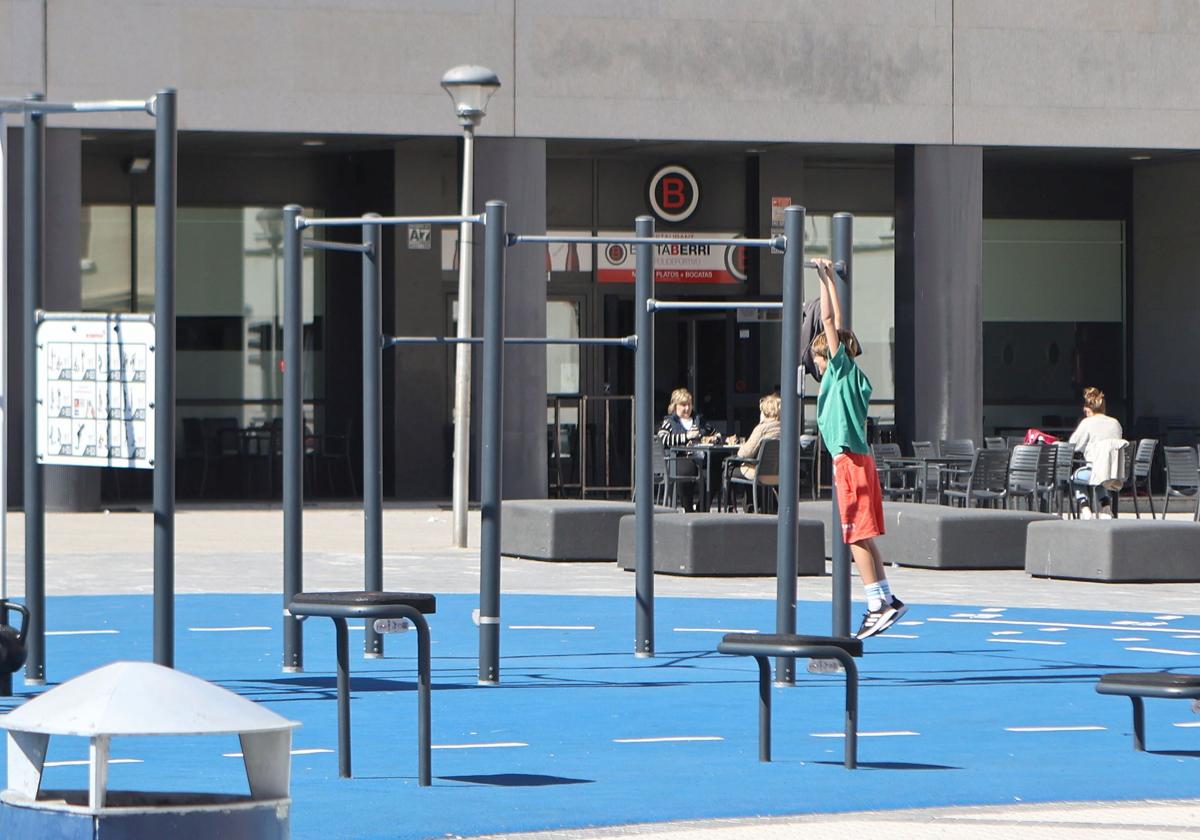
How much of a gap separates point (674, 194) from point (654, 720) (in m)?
22.4

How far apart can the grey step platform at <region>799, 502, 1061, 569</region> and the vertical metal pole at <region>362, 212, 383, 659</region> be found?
7011 mm

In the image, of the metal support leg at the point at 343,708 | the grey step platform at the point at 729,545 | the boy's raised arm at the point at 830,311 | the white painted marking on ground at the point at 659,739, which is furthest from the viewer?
the grey step platform at the point at 729,545

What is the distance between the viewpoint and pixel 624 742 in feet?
30.2

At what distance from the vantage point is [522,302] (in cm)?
2723

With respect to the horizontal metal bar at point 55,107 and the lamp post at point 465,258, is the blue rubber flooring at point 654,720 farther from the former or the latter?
the lamp post at point 465,258

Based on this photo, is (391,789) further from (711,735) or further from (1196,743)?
(1196,743)

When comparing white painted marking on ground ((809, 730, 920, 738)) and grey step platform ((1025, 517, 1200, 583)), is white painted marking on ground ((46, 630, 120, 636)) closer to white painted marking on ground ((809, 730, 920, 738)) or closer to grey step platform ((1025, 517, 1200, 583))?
white painted marking on ground ((809, 730, 920, 738))

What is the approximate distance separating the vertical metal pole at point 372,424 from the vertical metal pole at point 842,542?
255 centimetres

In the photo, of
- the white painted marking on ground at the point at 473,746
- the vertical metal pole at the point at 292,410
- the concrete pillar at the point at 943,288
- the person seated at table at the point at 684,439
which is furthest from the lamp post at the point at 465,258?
the white painted marking on ground at the point at 473,746

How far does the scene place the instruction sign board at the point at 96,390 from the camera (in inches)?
374

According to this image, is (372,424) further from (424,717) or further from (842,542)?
(424,717)

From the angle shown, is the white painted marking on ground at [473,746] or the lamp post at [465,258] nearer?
the white painted marking on ground at [473,746]

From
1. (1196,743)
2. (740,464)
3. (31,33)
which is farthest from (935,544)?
(31,33)

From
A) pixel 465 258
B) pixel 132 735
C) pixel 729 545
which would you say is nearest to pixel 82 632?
pixel 729 545
